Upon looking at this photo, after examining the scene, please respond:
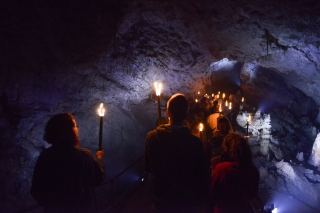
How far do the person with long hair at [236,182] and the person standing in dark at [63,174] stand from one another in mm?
1520

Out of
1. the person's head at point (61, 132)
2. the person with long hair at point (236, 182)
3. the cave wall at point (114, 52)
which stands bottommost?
the person with long hair at point (236, 182)

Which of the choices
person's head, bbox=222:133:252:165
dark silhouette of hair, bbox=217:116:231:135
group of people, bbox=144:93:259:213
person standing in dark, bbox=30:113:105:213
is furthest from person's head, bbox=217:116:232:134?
person standing in dark, bbox=30:113:105:213

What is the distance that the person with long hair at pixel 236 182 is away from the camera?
219 cm

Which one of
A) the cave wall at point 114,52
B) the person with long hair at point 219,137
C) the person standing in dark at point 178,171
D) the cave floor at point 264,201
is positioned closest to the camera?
the person standing in dark at point 178,171

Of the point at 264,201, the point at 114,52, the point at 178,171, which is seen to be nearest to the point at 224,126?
the point at 178,171

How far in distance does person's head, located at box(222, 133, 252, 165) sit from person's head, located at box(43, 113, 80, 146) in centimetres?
191

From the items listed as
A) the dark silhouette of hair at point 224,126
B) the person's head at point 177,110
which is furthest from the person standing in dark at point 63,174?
the dark silhouette of hair at point 224,126

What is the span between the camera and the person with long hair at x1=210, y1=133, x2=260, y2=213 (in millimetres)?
2186

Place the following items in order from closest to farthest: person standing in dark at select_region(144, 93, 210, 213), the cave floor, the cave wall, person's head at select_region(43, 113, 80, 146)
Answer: person standing in dark at select_region(144, 93, 210, 213)
person's head at select_region(43, 113, 80, 146)
the cave wall
the cave floor

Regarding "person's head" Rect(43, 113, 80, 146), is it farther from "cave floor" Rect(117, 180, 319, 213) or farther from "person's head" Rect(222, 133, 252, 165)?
"cave floor" Rect(117, 180, 319, 213)

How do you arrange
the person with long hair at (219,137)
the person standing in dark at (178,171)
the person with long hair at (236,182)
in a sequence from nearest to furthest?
the person standing in dark at (178,171) → the person with long hair at (236,182) → the person with long hair at (219,137)

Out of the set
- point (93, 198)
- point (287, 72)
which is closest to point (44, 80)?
point (93, 198)

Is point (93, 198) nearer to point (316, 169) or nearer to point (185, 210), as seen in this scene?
point (185, 210)

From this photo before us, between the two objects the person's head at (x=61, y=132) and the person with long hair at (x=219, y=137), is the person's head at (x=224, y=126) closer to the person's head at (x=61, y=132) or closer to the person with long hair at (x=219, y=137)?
the person with long hair at (x=219, y=137)
